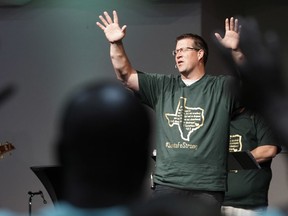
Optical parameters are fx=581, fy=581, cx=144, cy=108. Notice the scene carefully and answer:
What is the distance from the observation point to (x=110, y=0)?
5.05m

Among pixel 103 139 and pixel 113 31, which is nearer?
pixel 103 139

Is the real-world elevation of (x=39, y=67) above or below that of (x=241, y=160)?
above

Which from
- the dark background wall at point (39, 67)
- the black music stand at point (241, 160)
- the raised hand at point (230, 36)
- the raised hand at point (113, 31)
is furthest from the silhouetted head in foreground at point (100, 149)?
the dark background wall at point (39, 67)

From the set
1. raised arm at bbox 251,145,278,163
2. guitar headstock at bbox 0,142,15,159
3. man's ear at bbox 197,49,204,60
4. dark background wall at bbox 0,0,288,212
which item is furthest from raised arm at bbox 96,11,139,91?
dark background wall at bbox 0,0,288,212

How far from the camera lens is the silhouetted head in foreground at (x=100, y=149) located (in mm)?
749

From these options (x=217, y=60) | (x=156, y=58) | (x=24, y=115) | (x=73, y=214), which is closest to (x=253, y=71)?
(x=73, y=214)

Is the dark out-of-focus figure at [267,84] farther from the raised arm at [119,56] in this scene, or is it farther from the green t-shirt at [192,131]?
the raised arm at [119,56]

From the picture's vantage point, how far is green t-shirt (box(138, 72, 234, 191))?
8.11ft

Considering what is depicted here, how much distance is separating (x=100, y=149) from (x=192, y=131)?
1.77m

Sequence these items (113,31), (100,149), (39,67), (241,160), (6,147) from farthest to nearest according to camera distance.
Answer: (39,67)
(6,147)
(113,31)
(241,160)
(100,149)

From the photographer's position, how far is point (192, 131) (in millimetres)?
2514

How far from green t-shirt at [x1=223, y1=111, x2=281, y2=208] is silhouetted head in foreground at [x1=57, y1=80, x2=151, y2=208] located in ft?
7.15

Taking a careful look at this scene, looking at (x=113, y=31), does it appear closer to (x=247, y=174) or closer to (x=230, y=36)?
(x=230, y=36)

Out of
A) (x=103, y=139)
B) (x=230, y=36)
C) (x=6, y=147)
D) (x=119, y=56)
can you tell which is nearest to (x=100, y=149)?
(x=103, y=139)
